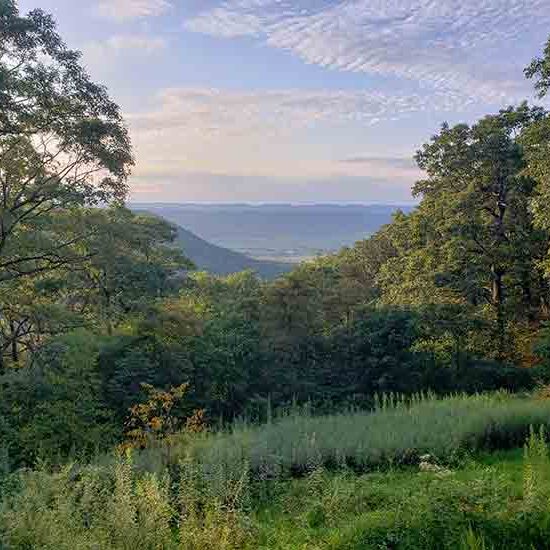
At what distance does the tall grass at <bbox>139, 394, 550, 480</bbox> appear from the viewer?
19.3ft

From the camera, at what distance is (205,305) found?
20406mm

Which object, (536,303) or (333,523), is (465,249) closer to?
(536,303)

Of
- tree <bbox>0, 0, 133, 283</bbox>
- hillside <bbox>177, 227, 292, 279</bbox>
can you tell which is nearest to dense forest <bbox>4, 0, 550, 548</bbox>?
Result: tree <bbox>0, 0, 133, 283</bbox>

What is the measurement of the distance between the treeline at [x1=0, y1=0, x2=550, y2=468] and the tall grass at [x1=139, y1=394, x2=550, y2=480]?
1720mm

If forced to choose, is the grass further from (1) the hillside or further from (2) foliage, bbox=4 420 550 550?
(1) the hillside

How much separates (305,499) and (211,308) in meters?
14.9

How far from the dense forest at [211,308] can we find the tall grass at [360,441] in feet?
0.45

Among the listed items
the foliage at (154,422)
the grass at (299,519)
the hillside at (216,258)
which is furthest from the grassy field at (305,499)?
the hillside at (216,258)

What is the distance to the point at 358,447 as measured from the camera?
243 inches

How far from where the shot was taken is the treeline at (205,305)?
36.3ft

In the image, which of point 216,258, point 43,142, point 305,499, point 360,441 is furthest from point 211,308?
point 216,258

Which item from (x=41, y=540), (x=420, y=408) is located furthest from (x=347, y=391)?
(x=41, y=540)

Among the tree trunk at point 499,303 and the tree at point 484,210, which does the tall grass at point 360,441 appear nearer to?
the tree trunk at point 499,303

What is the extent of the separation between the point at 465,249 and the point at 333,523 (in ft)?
49.7
